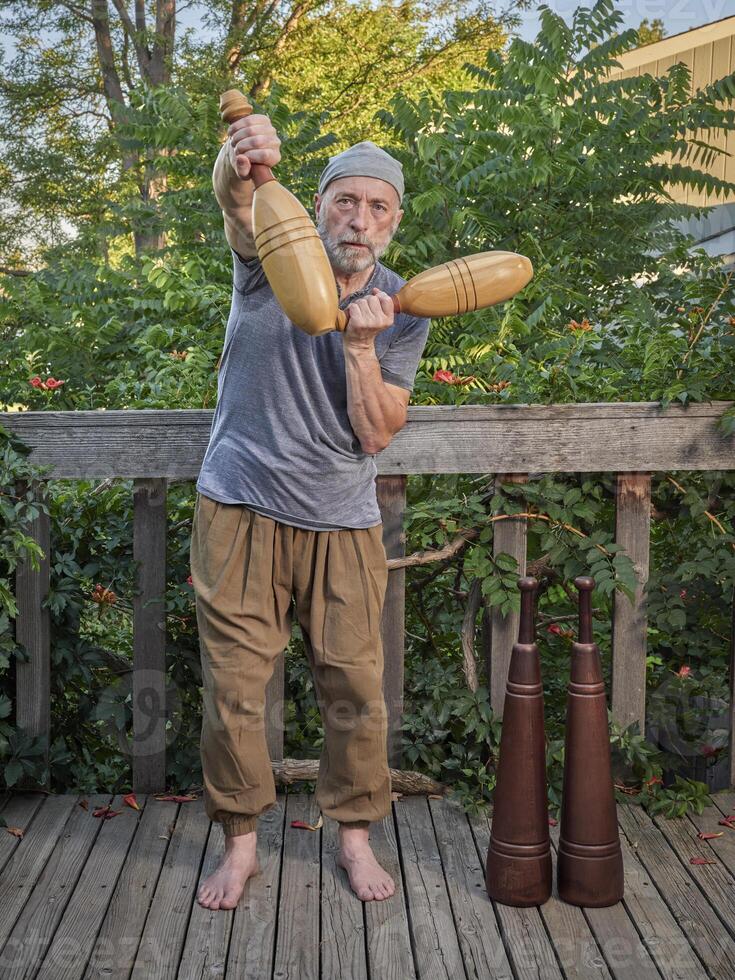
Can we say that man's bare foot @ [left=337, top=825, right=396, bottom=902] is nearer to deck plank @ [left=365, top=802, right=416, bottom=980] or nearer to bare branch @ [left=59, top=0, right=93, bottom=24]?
deck plank @ [left=365, top=802, right=416, bottom=980]

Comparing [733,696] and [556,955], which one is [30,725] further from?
[733,696]

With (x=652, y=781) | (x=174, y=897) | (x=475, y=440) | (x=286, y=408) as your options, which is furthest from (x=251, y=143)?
(x=652, y=781)

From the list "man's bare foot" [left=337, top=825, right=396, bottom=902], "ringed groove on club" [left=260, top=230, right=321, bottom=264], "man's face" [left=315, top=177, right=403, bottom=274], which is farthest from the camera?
"man's bare foot" [left=337, top=825, right=396, bottom=902]

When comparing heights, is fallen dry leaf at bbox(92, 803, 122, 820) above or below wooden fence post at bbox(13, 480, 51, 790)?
below

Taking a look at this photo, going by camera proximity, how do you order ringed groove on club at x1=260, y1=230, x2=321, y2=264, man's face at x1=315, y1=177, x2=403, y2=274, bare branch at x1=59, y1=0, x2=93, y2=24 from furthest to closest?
bare branch at x1=59, y1=0, x2=93, y2=24, man's face at x1=315, y1=177, x2=403, y2=274, ringed groove on club at x1=260, y1=230, x2=321, y2=264

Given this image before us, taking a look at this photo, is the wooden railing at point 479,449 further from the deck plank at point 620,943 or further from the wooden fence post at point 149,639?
the deck plank at point 620,943

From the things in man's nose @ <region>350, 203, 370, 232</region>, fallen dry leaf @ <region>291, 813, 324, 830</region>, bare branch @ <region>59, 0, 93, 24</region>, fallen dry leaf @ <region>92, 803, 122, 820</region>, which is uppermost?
bare branch @ <region>59, 0, 93, 24</region>

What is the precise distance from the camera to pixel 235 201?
2.34 meters

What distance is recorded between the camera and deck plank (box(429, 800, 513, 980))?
91.0 inches

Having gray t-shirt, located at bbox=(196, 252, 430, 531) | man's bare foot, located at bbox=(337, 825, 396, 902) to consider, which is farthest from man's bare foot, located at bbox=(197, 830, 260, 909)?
gray t-shirt, located at bbox=(196, 252, 430, 531)

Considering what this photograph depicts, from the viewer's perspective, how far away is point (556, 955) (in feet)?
7.67

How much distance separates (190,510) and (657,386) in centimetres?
157

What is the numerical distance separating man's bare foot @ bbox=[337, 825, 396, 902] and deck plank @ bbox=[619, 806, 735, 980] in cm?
72

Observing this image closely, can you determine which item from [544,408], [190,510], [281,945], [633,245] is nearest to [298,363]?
[544,408]
